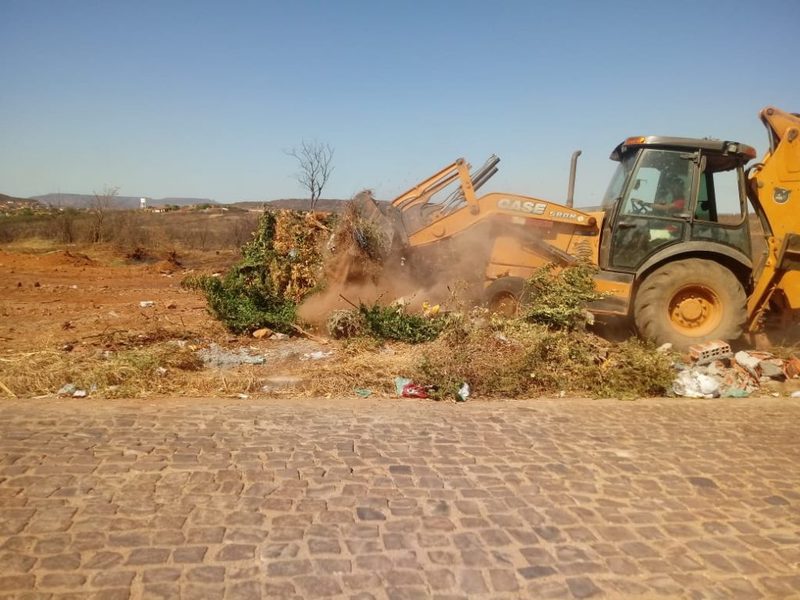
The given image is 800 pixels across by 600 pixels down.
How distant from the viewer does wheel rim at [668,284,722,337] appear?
7.99m

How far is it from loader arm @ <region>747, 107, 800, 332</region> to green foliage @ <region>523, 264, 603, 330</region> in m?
2.29

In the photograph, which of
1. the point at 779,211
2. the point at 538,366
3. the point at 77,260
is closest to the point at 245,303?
the point at 538,366

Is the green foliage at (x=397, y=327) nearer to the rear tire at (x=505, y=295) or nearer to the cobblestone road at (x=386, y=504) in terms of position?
the rear tire at (x=505, y=295)

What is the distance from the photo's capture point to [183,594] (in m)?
2.78

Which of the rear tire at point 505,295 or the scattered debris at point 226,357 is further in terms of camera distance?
the rear tire at point 505,295

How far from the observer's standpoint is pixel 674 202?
8.07 metres

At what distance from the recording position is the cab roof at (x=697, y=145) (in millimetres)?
7852

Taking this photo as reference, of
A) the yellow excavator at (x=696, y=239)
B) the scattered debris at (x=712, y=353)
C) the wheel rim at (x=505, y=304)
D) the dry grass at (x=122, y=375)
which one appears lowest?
the dry grass at (x=122, y=375)

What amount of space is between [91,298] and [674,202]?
11163 millimetres

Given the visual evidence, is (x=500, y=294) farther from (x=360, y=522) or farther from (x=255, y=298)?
(x=360, y=522)

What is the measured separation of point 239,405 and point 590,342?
15.0 feet

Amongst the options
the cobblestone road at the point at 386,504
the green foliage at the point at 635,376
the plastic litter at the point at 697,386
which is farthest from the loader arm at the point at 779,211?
the cobblestone road at the point at 386,504

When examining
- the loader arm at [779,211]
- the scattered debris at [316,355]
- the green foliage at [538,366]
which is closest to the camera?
the green foliage at [538,366]

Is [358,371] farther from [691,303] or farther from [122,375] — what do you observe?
[691,303]
